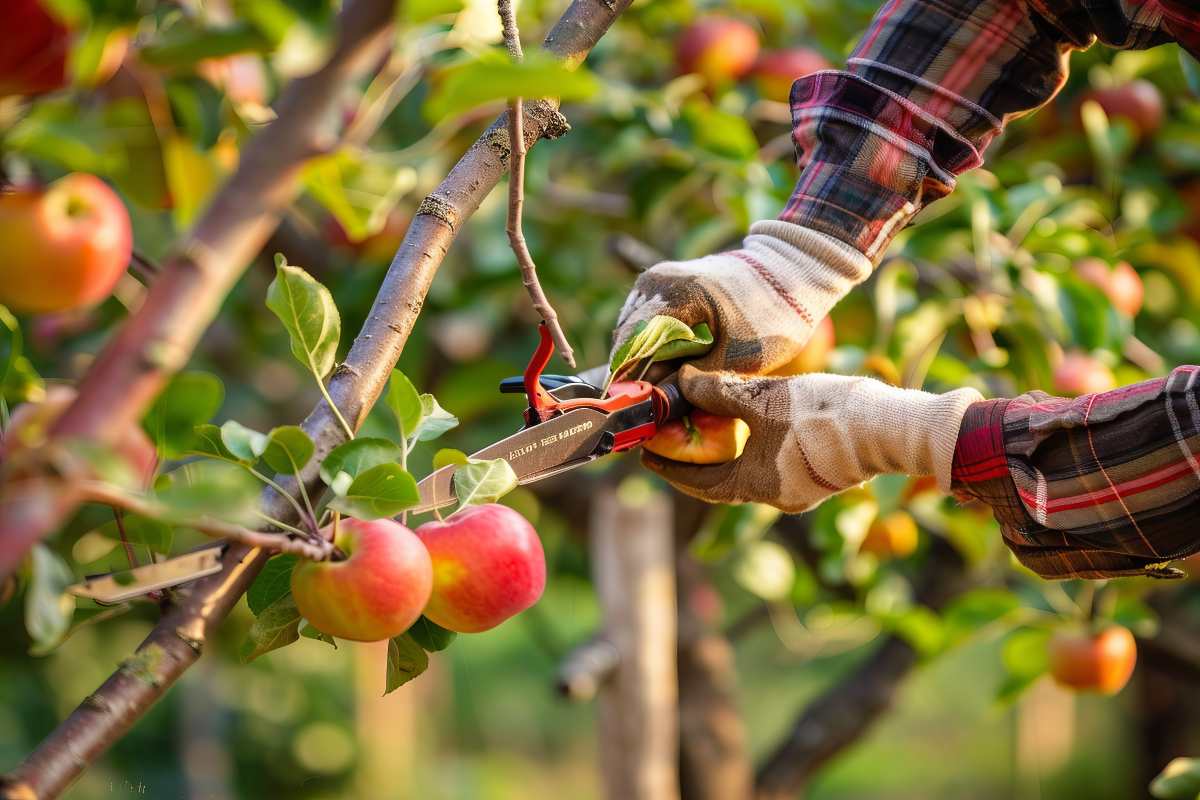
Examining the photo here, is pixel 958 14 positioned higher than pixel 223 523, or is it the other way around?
pixel 958 14

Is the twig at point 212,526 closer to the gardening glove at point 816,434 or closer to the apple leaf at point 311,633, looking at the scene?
the apple leaf at point 311,633

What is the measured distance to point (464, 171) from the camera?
751 millimetres

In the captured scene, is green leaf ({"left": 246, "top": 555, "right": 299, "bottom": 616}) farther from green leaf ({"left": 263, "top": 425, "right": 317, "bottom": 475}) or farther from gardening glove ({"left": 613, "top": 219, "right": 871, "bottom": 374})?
gardening glove ({"left": 613, "top": 219, "right": 871, "bottom": 374})

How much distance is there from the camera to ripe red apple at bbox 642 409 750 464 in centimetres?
88

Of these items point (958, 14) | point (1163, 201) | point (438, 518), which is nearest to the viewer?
point (438, 518)

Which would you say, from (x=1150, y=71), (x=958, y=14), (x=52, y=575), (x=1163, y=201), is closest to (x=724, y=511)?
(x=958, y=14)

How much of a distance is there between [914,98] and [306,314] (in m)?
0.56

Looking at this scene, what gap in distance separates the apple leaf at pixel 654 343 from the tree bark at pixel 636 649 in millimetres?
627

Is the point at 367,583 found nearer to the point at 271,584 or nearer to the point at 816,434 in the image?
the point at 271,584

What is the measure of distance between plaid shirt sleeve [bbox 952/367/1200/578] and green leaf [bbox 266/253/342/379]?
1.49ft

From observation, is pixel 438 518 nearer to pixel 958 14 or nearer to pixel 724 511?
pixel 958 14

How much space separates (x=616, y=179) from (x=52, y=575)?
4.96 ft

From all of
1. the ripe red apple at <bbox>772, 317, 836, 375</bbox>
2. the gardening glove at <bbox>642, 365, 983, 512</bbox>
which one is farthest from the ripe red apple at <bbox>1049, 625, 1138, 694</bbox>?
the gardening glove at <bbox>642, 365, 983, 512</bbox>

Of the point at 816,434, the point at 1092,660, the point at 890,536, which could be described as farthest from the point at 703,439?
the point at 1092,660
